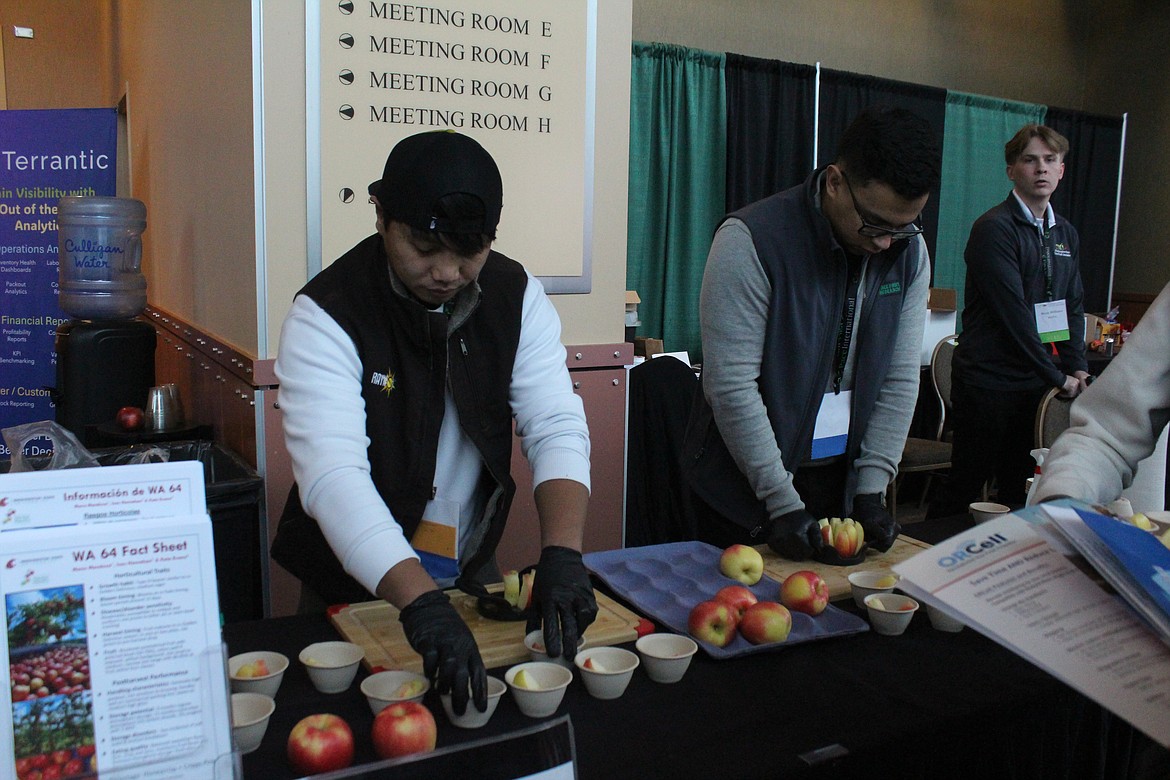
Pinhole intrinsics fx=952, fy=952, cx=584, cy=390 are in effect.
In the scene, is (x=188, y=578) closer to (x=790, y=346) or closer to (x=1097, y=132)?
(x=790, y=346)

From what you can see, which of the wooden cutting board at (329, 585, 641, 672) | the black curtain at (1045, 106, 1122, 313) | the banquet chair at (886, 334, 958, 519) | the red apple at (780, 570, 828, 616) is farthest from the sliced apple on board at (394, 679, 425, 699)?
the black curtain at (1045, 106, 1122, 313)

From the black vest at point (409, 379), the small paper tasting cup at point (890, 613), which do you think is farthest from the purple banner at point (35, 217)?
the small paper tasting cup at point (890, 613)

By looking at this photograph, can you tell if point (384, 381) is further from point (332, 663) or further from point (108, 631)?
point (108, 631)

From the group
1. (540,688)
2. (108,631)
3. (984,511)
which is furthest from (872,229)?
(108,631)

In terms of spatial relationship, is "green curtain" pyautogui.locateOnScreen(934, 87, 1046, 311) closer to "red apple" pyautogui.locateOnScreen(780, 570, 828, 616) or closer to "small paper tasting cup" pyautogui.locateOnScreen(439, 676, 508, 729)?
"red apple" pyautogui.locateOnScreen(780, 570, 828, 616)

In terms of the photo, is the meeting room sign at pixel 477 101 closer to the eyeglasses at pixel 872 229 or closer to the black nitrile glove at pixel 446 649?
the eyeglasses at pixel 872 229

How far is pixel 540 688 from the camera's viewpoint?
1.15m

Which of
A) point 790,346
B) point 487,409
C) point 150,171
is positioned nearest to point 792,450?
point 790,346

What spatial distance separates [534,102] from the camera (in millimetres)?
2713

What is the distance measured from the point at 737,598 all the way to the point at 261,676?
2.28 ft

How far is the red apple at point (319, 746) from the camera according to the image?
3.35ft

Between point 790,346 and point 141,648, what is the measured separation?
1.45 meters

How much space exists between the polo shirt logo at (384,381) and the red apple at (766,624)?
66cm

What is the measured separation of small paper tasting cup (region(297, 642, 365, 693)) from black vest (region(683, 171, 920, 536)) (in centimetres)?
99
